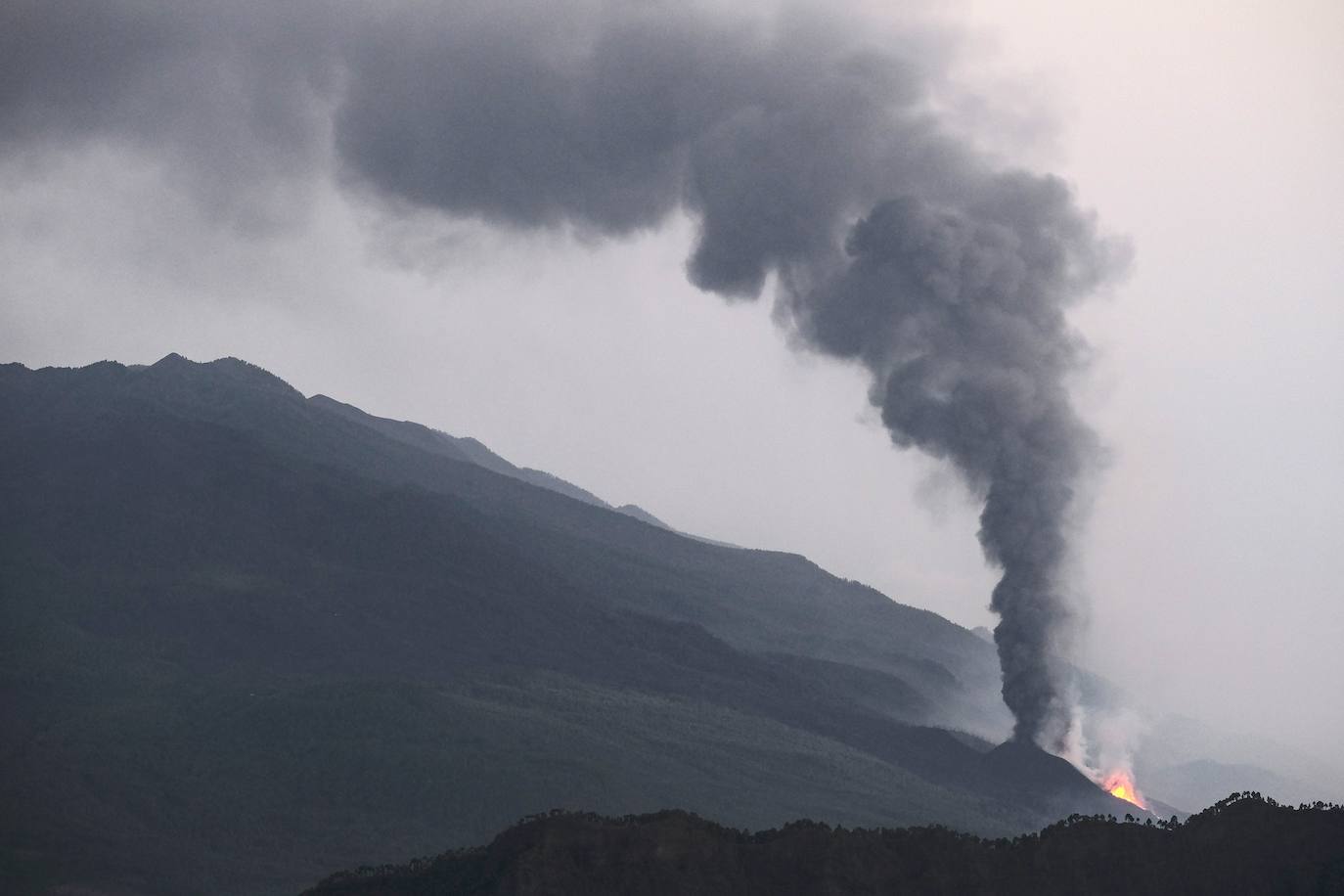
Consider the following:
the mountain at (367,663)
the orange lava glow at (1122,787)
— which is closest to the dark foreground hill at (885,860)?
the mountain at (367,663)

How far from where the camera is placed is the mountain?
8550cm

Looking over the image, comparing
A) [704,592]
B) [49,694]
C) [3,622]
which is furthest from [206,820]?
[704,592]

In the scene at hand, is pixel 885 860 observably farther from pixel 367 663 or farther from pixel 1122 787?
pixel 367 663

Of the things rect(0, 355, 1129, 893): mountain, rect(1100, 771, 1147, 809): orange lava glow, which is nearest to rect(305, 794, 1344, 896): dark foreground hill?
rect(0, 355, 1129, 893): mountain

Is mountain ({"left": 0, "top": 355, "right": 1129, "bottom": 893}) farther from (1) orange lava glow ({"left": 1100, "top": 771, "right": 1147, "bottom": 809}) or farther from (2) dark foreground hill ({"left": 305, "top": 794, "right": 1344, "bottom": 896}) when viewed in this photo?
(2) dark foreground hill ({"left": 305, "top": 794, "right": 1344, "bottom": 896})

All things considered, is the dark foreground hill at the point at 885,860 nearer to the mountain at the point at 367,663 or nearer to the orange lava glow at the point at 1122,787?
the mountain at the point at 367,663

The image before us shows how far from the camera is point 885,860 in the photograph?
143ft

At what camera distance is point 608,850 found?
1674 inches

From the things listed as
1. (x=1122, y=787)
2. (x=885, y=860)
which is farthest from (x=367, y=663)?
(x=885, y=860)

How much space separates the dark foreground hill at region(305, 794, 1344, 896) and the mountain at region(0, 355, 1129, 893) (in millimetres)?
33028

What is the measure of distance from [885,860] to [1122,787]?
198ft

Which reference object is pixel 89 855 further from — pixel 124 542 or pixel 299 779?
pixel 124 542

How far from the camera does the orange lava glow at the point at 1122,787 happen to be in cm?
9788

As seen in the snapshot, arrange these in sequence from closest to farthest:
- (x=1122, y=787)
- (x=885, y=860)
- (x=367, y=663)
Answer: (x=885, y=860)
(x=1122, y=787)
(x=367, y=663)
